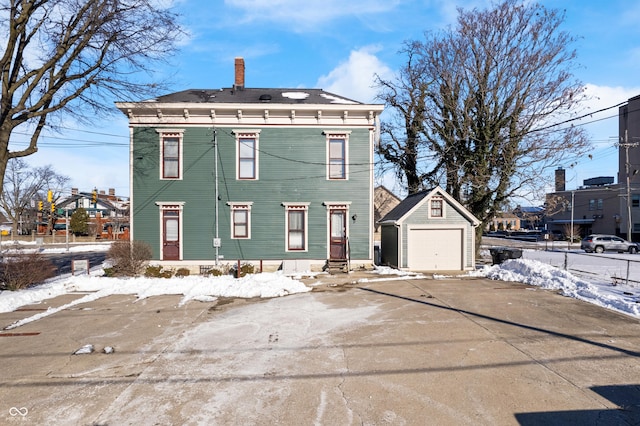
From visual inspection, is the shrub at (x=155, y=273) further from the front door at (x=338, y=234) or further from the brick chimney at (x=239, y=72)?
the brick chimney at (x=239, y=72)

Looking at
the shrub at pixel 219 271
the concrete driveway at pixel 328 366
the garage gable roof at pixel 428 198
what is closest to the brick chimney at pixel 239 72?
the shrub at pixel 219 271

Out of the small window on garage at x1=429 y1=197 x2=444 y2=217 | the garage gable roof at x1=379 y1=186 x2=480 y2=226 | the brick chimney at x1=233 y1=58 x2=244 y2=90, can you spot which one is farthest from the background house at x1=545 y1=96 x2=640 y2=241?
the brick chimney at x1=233 y1=58 x2=244 y2=90

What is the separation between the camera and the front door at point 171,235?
61.9 ft

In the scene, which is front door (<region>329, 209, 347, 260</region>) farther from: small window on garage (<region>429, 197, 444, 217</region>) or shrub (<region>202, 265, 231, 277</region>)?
shrub (<region>202, 265, 231, 277</region>)

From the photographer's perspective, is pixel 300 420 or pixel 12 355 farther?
pixel 12 355

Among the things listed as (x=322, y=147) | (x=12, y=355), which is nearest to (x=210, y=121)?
(x=322, y=147)

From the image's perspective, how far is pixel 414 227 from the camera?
1945 cm

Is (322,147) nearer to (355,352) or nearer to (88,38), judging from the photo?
(88,38)

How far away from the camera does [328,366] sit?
6324mm

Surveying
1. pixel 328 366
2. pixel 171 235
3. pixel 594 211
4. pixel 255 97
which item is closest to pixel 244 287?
pixel 171 235

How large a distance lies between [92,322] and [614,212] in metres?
62.3

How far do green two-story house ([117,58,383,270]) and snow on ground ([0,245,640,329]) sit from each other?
8.89ft

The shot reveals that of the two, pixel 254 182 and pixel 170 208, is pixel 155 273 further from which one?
pixel 254 182

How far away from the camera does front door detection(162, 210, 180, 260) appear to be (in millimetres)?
18859
